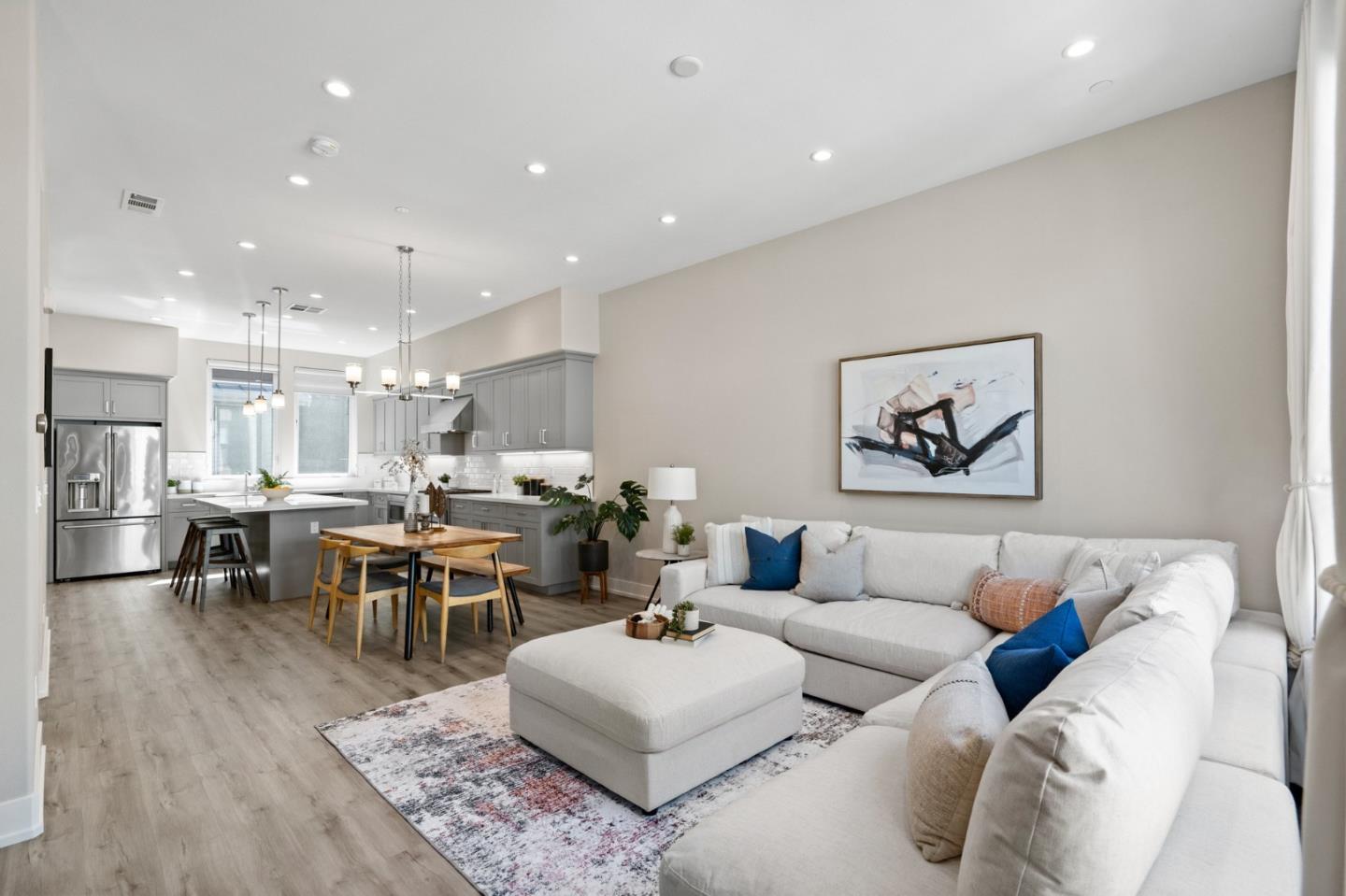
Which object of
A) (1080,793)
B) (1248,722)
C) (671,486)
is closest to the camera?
(1080,793)

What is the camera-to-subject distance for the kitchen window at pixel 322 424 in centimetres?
925

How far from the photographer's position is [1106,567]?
9.18ft

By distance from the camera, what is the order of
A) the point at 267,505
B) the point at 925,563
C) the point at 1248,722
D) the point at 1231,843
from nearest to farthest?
the point at 1231,843, the point at 1248,722, the point at 925,563, the point at 267,505

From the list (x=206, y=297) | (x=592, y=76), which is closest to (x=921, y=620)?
(x=592, y=76)

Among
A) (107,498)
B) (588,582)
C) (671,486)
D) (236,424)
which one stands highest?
(236,424)

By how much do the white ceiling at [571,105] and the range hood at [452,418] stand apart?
302 cm

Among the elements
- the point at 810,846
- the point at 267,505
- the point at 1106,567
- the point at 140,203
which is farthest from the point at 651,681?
the point at 267,505

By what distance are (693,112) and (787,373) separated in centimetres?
208

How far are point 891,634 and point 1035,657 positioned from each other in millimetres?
1552

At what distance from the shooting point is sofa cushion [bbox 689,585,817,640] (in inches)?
141

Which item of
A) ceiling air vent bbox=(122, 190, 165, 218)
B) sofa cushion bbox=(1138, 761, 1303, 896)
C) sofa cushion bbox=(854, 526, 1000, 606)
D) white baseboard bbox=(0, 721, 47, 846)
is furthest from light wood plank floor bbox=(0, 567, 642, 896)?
ceiling air vent bbox=(122, 190, 165, 218)

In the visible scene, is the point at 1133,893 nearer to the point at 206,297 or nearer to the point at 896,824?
the point at 896,824

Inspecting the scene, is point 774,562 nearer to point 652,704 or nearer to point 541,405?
point 652,704

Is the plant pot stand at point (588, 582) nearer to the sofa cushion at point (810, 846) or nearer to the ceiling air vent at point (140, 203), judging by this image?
the ceiling air vent at point (140, 203)
